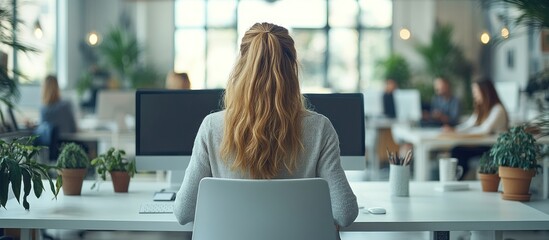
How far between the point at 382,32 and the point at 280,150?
1243 centimetres

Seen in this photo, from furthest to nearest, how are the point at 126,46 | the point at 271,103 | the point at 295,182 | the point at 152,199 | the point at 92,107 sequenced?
the point at 126,46 < the point at 92,107 < the point at 152,199 < the point at 271,103 < the point at 295,182

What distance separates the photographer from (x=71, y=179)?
11.1 ft

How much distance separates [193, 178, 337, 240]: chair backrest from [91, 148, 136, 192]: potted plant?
1256 millimetres

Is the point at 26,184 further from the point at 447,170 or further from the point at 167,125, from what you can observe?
the point at 447,170

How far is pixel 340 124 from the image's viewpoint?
3455mm

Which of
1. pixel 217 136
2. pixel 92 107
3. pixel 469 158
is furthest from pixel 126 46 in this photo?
pixel 217 136

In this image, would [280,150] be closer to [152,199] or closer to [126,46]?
[152,199]

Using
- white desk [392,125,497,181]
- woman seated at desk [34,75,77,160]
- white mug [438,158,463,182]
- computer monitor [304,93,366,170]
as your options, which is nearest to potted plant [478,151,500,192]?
white mug [438,158,463,182]

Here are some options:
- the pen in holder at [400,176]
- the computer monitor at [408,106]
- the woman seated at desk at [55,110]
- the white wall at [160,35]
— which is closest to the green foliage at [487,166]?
the pen in holder at [400,176]

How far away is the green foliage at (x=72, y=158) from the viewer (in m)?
3.41

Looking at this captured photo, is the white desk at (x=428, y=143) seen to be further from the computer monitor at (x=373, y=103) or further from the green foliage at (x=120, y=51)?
the green foliage at (x=120, y=51)

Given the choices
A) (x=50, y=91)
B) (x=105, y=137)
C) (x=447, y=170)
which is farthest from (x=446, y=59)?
(x=447, y=170)

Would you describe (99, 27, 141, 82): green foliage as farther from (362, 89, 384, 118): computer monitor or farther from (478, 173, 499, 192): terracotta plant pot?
(478, 173, 499, 192): terracotta plant pot

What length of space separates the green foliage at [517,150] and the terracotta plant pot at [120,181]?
A: 160 cm
